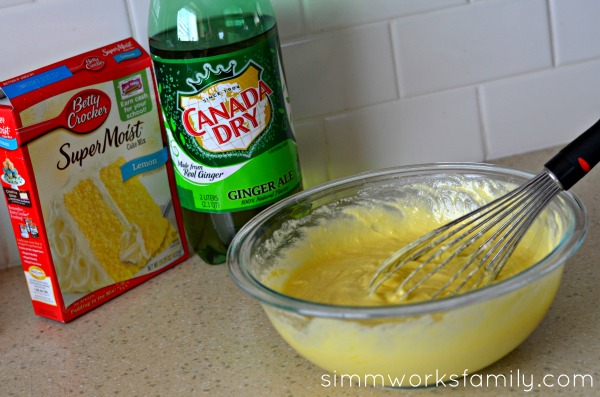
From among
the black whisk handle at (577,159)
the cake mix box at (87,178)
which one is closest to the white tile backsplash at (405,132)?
the cake mix box at (87,178)

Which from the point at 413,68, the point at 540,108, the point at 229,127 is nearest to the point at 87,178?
the point at 229,127

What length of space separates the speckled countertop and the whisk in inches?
2.9

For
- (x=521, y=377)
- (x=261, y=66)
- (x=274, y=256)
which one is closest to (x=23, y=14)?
(x=261, y=66)

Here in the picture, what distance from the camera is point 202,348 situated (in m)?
0.78

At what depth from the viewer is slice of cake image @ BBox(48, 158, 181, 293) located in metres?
0.85

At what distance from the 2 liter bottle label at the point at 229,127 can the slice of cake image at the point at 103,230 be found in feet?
0.20

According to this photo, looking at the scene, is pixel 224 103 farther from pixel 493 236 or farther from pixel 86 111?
pixel 493 236

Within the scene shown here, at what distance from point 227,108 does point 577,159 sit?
339mm

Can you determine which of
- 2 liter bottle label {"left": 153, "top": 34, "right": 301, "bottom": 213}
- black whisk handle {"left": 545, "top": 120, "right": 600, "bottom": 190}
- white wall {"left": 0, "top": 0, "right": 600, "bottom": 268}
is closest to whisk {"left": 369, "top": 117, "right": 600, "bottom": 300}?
black whisk handle {"left": 545, "top": 120, "right": 600, "bottom": 190}

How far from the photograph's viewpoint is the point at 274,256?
79 cm

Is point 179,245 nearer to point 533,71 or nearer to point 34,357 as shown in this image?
point 34,357

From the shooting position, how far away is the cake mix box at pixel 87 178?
80 cm

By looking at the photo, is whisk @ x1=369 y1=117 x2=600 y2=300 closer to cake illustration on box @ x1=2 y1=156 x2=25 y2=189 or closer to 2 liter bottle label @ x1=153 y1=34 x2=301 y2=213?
2 liter bottle label @ x1=153 y1=34 x2=301 y2=213

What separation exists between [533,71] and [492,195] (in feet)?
0.91
